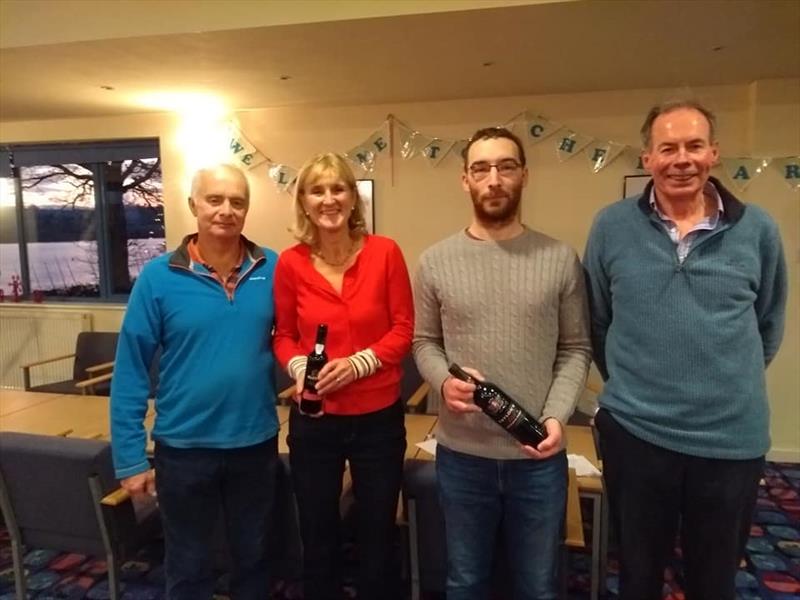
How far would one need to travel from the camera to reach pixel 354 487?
1519mm

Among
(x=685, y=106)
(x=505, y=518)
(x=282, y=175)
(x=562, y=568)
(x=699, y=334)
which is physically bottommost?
(x=562, y=568)

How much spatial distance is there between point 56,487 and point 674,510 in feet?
5.78

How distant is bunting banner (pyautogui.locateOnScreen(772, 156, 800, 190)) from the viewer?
10.8ft

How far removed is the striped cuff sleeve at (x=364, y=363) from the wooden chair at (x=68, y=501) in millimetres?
885

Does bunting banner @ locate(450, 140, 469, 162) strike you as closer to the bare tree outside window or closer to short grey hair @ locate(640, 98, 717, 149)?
the bare tree outside window

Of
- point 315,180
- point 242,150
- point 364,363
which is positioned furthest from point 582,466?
point 242,150

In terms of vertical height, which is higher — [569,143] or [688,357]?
[569,143]

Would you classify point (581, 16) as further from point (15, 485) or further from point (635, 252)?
point (15, 485)

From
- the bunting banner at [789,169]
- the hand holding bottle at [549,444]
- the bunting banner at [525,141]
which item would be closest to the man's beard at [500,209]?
the hand holding bottle at [549,444]

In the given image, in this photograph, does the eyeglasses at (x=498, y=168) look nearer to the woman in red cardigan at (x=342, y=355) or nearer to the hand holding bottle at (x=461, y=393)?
the woman in red cardigan at (x=342, y=355)

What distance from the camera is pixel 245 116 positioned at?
4055 mm

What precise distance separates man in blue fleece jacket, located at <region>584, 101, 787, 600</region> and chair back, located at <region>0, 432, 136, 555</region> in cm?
148

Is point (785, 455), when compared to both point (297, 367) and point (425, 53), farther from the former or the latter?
point (297, 367)

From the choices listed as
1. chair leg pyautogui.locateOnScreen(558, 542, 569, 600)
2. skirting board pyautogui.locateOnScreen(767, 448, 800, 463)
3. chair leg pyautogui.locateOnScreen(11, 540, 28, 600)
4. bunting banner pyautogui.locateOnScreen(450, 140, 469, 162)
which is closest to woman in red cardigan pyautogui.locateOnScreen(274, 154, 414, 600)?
chair leg pyautogui.locateOnScreen(558, 542, 569, 600)
